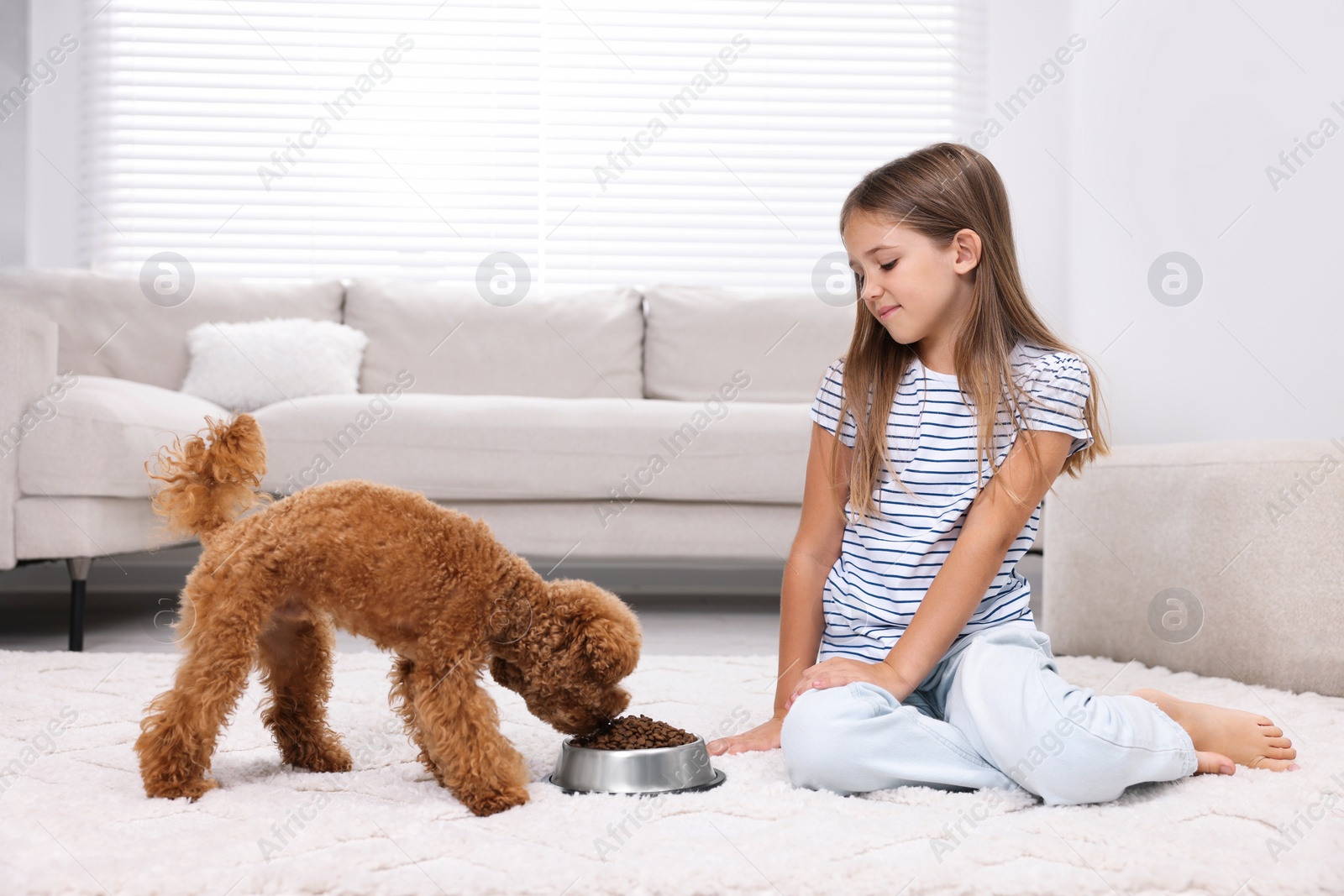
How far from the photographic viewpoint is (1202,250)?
8.02 ft

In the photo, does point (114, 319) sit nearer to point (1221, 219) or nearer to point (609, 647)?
point (609, 647)

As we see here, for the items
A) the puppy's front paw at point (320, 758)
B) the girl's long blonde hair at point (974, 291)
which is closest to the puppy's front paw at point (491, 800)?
the puppy's front paw at point (320, 758)

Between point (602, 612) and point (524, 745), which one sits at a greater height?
point (602, 612)

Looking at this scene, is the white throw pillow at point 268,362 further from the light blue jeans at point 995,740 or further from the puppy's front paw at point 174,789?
the light blue jeans at point 995,740

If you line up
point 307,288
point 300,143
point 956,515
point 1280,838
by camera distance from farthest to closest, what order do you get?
point 300,143 → point 307,288 → point 956,515 → point 1280,838

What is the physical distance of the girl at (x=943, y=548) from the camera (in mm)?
1122

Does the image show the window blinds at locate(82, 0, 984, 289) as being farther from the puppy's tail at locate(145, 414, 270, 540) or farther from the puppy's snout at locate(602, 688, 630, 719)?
the puppy's snout at locate(602, 688, 630, 719)

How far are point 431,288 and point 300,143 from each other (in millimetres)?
863

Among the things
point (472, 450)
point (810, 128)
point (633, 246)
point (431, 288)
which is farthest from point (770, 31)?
point (472, 450)

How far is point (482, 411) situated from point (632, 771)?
1.52 m

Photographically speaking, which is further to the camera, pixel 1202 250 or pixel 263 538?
pixel 1202 250

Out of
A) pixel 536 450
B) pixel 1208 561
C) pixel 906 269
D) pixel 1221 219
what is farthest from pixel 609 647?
pixel 1221 219

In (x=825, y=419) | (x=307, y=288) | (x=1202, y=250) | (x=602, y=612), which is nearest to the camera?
(x=602, y=612)

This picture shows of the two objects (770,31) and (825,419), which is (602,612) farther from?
(770,31)
